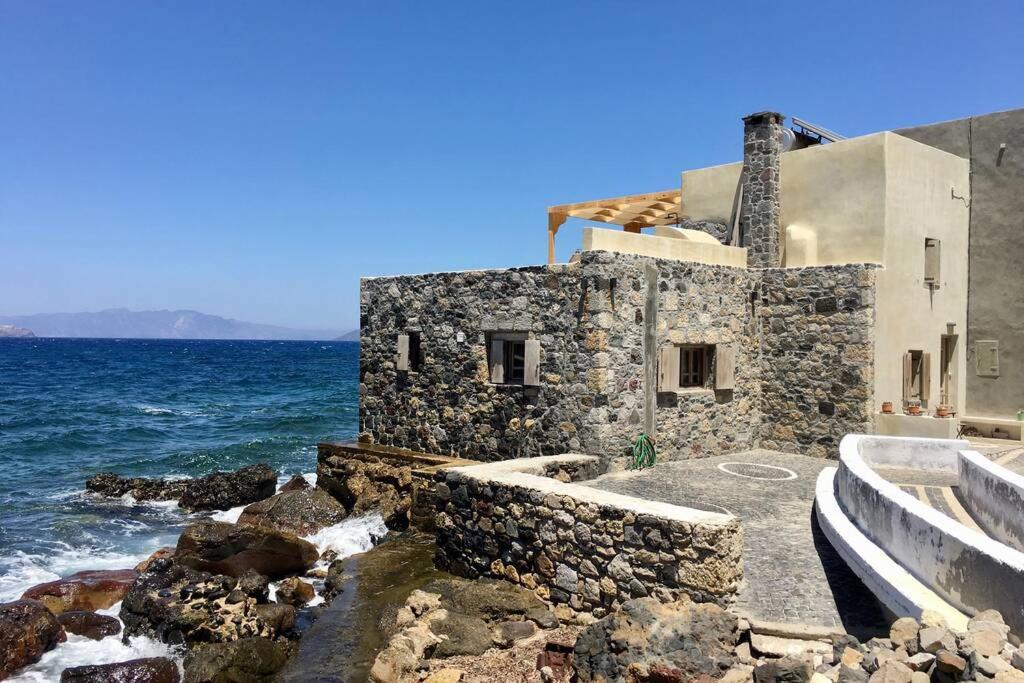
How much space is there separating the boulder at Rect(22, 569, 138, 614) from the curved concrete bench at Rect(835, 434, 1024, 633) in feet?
31.2

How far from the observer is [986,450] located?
1259cm

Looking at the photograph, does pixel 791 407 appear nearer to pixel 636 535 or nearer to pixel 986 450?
pixel 986 450

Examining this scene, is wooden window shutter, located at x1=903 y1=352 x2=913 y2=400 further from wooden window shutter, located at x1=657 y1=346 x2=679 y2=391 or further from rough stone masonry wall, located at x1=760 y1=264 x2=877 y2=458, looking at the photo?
wooden window shutter, located at x1=657 y1=346 x2=679 y2=391

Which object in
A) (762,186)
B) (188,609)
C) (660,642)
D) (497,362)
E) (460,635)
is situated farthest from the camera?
(762,186)

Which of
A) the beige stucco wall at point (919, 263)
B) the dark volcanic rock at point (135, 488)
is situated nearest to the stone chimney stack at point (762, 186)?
the beige stucco wall at point (919, 263)

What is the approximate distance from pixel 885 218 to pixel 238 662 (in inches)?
467

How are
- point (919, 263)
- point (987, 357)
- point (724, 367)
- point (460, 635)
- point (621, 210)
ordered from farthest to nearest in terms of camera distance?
point (621, 210), point (987, 357), point (919, 263), point (724, 367), point (460, 635)

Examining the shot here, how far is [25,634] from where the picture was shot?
347 inches

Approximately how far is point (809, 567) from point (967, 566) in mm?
2497

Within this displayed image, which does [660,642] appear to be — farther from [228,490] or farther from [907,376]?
[228,490]

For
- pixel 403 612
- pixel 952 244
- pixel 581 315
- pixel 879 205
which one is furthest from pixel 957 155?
pixel 403 612

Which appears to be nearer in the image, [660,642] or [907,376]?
[660,642]

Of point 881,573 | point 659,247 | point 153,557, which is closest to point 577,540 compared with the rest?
point 881,573

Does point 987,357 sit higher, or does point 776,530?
point 987,357
